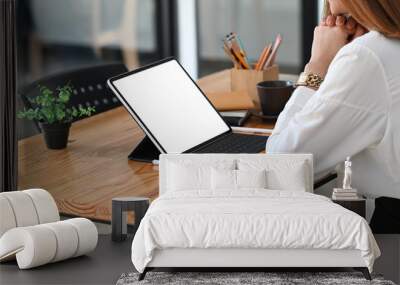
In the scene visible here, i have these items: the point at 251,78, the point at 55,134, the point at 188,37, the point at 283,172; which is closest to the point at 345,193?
the point at 283,172

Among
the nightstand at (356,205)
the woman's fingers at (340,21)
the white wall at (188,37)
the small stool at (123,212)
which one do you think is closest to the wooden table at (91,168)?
the small stool at (123,212)

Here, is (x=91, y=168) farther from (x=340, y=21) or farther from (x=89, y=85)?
(x=89, y=85)

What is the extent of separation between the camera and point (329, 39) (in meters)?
2.29

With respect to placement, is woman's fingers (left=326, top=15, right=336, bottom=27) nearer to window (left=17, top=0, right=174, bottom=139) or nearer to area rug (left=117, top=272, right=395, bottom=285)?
area rug (left=117, top=272, right=395, bottom=285)

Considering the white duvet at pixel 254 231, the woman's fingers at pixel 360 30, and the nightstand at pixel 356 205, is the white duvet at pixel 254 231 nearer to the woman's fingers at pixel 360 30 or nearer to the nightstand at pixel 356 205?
the nightstand at pixel 356 205

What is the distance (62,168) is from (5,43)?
378 mm

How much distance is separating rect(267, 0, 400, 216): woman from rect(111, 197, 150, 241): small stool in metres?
0.41

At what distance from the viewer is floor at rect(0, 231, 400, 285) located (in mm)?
1623

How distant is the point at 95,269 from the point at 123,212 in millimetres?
194

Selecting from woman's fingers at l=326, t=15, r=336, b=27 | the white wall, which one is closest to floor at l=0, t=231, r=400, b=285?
woman's fingers at l=326, t=15, r=336, b=27

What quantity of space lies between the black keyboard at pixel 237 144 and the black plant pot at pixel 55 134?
0.40m

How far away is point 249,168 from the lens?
1.79 m

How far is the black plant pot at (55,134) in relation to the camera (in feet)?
8.29

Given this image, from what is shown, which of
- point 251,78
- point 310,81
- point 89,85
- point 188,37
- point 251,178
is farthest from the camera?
point 188,37
